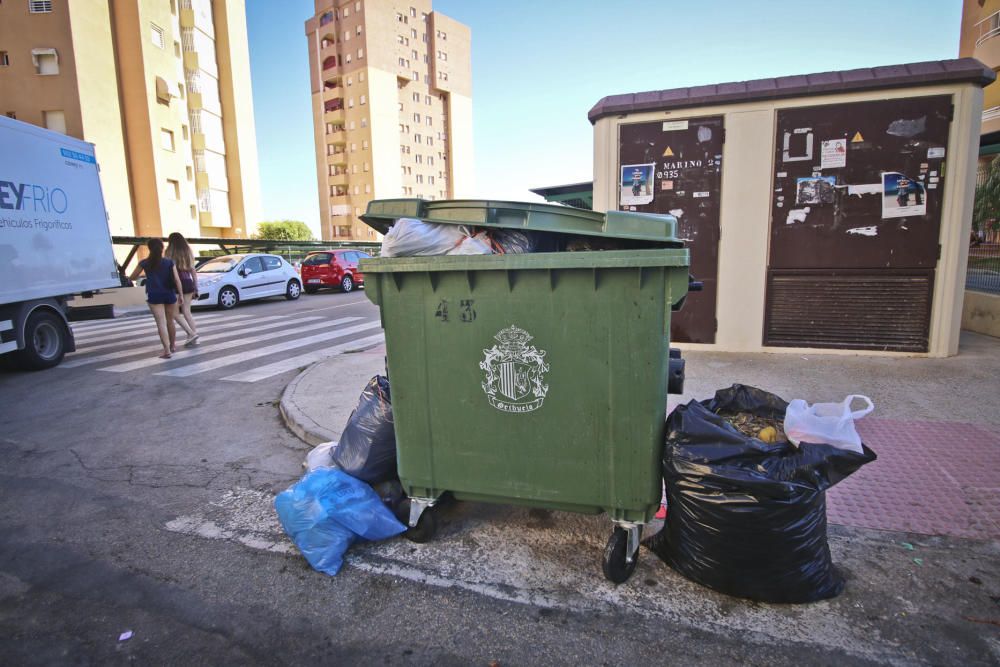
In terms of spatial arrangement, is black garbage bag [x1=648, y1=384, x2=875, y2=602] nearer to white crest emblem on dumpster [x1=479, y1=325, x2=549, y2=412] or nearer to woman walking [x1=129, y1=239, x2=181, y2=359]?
white crest emblem on dumpster [x1=479, y1=325, x2=549, y2=412]

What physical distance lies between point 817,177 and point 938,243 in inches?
56.4

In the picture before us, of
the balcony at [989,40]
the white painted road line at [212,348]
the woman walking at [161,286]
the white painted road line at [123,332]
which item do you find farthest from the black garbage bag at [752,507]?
the balcony at [989,40]

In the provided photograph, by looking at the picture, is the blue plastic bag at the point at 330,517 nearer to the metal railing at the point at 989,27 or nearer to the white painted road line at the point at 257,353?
the white painted road line at the point at 257,353

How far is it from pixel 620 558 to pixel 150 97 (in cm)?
3725

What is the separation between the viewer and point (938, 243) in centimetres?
585

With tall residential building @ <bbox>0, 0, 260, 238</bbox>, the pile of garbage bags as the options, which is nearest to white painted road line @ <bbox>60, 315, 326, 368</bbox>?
the pile of garbage bags

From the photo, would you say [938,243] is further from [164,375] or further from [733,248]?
[164,375]

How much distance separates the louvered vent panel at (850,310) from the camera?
601 cm

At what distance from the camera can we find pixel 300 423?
4.64m

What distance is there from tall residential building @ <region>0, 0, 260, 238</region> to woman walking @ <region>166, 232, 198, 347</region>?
25094mm

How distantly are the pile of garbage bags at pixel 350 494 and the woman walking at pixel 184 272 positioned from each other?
6.64m

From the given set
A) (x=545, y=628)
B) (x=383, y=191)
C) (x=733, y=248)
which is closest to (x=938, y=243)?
(x=733, y=248)

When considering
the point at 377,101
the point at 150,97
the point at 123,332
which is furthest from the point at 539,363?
the point at 377,101

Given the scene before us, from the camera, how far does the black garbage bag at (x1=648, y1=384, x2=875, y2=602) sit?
6.96 feet
